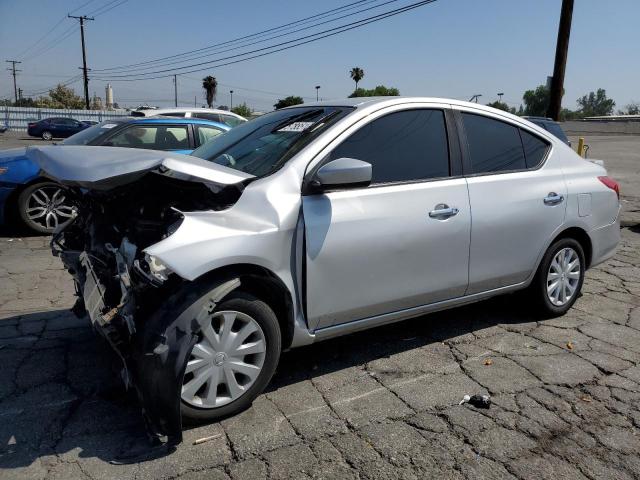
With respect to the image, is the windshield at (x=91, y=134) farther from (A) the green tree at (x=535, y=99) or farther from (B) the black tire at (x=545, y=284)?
(A) the green tree at (x=535, y=99)

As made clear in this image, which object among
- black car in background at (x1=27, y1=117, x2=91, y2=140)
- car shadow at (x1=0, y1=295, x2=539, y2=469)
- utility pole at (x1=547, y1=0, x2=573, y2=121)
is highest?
utility pole at (x1=547, y1=0, x2=573, y2=121)

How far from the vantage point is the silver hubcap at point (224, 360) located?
9.33 feet

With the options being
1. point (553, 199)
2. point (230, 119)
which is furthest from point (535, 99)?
point (553, 199)

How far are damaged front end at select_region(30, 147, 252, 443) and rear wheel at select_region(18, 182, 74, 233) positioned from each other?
4260 millimetres

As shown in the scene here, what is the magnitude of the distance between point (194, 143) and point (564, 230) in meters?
5.32

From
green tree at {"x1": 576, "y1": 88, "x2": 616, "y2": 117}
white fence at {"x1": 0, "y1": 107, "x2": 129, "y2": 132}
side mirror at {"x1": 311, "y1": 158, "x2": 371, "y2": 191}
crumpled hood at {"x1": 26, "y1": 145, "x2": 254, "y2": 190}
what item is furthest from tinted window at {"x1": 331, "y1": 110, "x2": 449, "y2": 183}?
green tree at {"x1": 576, "y1": 88, "x2": 616, "y2": 117}

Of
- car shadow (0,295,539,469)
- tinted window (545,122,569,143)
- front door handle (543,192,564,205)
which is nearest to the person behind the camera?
car shadow (0,295,539,469)

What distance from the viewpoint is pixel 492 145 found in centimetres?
411

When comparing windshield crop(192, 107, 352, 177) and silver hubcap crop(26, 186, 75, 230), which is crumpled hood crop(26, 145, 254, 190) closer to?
windshield crop(192, 107, 352, 177)

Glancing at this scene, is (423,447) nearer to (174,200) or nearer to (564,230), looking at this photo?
(174,200)

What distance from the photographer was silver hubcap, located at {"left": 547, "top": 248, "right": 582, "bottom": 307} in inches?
177

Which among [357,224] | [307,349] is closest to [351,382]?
[307,349]

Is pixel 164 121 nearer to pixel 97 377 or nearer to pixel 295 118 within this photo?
pixel 295 118

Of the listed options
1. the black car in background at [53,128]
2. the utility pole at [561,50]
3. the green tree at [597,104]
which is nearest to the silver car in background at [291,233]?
the utility pole at [561,50]
